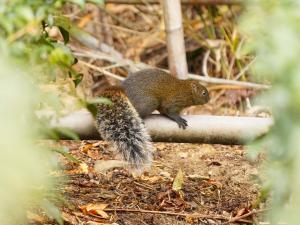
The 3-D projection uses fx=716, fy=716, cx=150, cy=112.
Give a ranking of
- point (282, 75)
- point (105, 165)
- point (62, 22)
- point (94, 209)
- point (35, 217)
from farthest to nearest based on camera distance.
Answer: point (105, 165)
point (94, 209)
point (35, 217)
point (62, 22)
point (282, 75)

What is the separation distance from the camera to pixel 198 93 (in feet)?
16.5

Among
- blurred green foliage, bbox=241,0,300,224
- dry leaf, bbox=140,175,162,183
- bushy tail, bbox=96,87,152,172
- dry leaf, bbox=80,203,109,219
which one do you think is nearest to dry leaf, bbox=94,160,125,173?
dry leaf, bbox=140,175,162,183

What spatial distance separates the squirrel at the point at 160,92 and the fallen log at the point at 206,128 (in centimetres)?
85

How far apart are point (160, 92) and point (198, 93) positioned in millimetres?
335

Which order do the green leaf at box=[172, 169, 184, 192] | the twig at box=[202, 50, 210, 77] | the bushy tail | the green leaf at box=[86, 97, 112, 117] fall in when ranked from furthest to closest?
the twig at box=[202, 50, 210, 77] → the green leaf at box=[172, 169, 184, 192] → the bushy tail → the green leaf at box=[86, 97, 112, 117]

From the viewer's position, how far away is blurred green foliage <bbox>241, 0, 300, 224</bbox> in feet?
5.63

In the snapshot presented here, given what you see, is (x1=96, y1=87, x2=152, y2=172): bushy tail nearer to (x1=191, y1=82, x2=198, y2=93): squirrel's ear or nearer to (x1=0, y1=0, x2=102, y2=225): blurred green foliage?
(x1=0, y1=0, x2=102, y2=225): blurred green foliage

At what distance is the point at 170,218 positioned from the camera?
11.4ft

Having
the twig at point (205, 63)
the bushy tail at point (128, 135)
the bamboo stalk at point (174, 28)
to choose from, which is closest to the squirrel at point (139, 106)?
the bushy tail at point (128, 135)

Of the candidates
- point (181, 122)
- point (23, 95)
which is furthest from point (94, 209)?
point (23, 95)

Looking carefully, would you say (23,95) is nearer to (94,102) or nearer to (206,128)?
(94,102)

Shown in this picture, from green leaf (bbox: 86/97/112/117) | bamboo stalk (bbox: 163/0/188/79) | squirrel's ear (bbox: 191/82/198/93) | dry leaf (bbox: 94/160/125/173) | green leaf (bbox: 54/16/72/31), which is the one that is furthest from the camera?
squirrel's ear (bbox: 191/82/198/93)

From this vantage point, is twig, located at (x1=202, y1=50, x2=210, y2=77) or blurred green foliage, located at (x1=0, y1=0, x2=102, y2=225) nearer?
blurred green foliage, located at (x1=0, y1=0, x2=102, y2=225)

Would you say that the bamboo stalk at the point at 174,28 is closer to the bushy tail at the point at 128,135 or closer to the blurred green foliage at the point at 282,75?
the bushy tail at the point at 128,135
